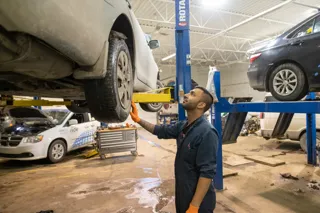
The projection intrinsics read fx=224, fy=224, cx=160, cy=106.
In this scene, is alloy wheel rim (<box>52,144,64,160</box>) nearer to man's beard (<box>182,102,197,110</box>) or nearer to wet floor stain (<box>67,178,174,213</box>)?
wet floor stain (<box>67,178,174,213</box>)

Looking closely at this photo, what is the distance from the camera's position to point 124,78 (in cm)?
215

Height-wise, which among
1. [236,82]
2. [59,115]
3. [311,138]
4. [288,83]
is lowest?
[311,138]

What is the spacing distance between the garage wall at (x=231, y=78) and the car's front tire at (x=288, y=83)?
13.9 metres

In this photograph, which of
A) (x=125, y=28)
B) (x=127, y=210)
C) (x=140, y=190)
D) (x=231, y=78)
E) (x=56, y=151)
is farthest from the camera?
(x=231, y=78)

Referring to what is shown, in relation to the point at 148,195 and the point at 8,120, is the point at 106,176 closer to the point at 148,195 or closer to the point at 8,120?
the point at 148,195

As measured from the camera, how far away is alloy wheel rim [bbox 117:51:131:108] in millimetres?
2006

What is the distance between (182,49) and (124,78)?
202 cm

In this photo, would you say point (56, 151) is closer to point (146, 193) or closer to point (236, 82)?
point (146, 193)

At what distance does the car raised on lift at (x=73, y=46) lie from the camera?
3.39ft

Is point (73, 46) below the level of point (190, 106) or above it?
above

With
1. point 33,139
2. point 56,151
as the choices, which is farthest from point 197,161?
point 56,151

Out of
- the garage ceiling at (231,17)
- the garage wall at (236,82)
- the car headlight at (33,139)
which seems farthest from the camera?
the garage wall at (236,82)

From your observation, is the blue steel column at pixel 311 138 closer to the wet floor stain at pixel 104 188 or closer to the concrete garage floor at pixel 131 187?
the concrete garage floor at pixel 131 187

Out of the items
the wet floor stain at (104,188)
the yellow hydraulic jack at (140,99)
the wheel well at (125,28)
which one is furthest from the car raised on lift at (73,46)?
the wet floor stain at (104,188)
